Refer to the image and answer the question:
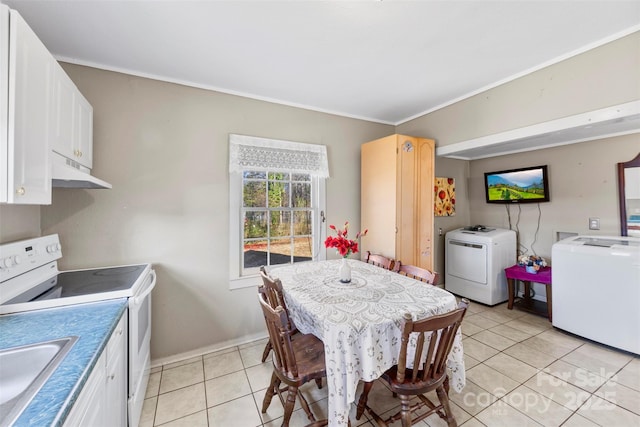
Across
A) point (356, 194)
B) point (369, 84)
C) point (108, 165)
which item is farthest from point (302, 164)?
point (108, 165)

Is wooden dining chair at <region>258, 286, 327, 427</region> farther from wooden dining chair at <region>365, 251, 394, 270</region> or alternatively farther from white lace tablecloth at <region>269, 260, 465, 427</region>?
wooden dining chair at <region>365, 251, 394, 270</region>

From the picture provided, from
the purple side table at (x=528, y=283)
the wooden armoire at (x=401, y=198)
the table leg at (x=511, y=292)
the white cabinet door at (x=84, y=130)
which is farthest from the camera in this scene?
the table leg at (x=511, y=292)

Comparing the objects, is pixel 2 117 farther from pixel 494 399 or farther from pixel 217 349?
pixel 494 399

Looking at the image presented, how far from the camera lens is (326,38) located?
177 cm

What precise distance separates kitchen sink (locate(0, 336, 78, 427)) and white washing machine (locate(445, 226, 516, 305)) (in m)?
3.94

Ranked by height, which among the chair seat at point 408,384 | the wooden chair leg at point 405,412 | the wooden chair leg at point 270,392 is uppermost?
the chair seat at point 408,384

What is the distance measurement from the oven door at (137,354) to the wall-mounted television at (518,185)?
4362mm

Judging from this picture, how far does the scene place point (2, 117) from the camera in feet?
3.31

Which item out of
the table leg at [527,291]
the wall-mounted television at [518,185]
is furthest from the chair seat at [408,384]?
the wall-mounted television at [518,185]

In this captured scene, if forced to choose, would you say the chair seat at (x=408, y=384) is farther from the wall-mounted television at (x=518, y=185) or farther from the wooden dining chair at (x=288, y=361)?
the wall-mounted television at (x=518, y=185)

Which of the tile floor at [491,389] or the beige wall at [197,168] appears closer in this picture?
the tile floor at [491,389]

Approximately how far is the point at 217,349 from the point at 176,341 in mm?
384

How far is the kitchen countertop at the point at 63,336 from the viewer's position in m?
0.70

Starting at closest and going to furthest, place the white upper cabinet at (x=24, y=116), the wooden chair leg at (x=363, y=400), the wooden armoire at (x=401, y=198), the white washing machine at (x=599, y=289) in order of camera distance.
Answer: the white upper cabinet at (x=24, y=116), the wooden chair leg at (x=363, y=400), the white washing machine at (x=599, y=289), the wooden armoire at (x=401, y=198)
